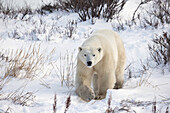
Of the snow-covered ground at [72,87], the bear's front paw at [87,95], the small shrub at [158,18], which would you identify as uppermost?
the small shrub at [158,18]

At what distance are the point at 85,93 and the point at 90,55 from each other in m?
0.49

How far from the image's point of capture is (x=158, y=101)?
1.97 m

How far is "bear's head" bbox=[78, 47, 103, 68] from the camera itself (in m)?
2.44

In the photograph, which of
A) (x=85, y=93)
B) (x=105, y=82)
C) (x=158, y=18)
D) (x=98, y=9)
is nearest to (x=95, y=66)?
(x=105, y=82)

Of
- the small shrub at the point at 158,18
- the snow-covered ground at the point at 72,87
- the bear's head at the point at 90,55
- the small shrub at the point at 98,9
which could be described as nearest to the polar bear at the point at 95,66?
the bear's head at the point at 90,55

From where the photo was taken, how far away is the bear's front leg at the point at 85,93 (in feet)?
8.44

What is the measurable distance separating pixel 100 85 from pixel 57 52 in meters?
2.70

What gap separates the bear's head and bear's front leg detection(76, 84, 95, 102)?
35 centimetres

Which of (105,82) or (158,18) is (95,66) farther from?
(158,18)

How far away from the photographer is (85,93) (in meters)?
2.60

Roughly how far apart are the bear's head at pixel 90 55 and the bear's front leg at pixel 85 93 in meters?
0.35

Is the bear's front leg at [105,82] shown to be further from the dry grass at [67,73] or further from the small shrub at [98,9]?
the small shrub at [98,9]

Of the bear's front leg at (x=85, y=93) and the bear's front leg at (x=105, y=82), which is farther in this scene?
the bear's front leg at (x=105, y=82)

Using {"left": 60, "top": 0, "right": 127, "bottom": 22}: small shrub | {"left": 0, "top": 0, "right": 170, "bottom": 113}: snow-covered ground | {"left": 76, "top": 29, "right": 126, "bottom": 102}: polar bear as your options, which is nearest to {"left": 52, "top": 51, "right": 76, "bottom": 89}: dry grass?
{"left": 0, "top": 0, "right": 170, "bottom": 113}: snow-covered ground
